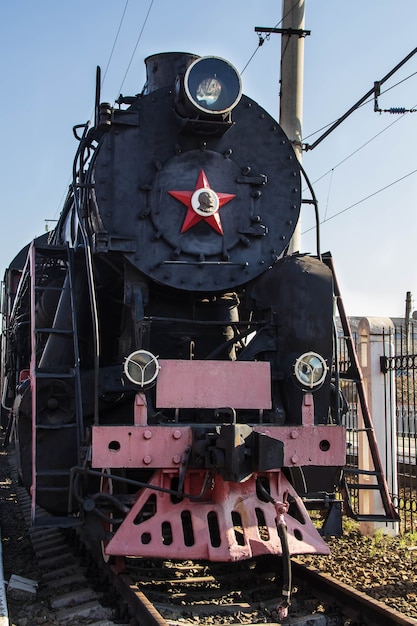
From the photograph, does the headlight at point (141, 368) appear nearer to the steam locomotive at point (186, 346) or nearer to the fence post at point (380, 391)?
the steam locomotive at point (186, 346)

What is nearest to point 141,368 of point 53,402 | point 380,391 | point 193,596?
point 53,402

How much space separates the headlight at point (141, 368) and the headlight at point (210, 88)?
1952 mm

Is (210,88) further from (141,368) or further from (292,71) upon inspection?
(292,71)

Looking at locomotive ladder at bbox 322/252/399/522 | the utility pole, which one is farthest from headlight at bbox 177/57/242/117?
the utility pole

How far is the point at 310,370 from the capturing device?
15.5 ft

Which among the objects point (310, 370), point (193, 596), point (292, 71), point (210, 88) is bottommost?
point (193, 596)

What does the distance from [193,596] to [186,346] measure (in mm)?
1780


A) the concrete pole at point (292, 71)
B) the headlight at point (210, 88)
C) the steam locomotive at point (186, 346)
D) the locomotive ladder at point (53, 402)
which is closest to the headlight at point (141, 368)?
the steam locomotive at point (186, 346)

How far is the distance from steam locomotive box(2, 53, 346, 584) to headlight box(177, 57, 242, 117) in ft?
0.05

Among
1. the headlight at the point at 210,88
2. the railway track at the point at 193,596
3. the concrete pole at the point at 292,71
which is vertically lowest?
the railway track at the point at 193,596

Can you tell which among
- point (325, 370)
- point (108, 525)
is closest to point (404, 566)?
point (325, 370)

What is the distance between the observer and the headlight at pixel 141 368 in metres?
4.42

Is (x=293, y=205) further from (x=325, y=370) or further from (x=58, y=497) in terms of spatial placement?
(x=58, y=497)

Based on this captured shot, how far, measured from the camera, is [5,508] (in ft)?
27.9
